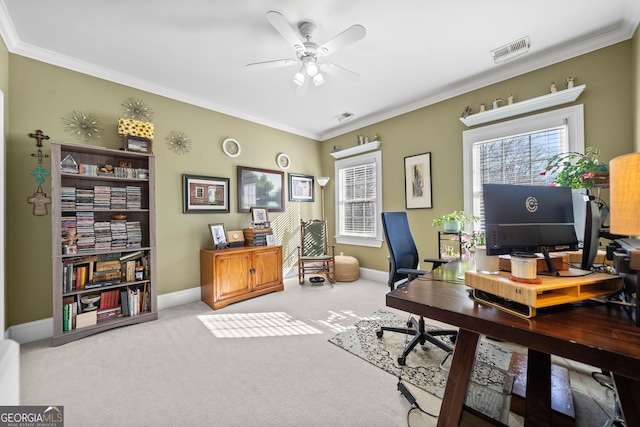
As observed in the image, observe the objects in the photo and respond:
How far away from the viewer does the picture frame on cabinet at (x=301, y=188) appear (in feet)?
15.3

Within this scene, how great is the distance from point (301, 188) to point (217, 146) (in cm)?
169

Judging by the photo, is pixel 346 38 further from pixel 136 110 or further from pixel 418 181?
pixel 136 110

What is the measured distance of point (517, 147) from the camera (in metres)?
2.91

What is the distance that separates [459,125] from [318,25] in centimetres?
223

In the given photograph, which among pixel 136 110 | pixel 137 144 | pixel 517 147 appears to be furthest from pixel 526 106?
pixel 136 110

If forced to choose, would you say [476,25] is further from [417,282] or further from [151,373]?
[151,373]

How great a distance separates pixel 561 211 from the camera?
1.35 metres

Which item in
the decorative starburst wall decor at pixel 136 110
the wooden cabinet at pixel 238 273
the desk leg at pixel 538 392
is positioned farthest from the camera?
the wooden cabinet at pixel 238 273

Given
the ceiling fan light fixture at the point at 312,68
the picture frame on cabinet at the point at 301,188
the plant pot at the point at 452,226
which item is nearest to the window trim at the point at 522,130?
the plant pot at the point at 452,226

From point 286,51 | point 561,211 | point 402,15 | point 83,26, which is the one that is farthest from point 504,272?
point 83,26

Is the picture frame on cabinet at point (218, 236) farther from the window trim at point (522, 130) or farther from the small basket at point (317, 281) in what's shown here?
the window trim at point (522, 130)

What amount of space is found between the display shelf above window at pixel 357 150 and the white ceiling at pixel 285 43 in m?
0.94

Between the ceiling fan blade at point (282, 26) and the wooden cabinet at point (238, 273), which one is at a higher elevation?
the ceiling fan blade at point (282, 26)

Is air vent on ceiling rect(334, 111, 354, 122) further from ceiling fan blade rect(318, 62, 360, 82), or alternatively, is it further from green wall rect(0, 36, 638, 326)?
ceiling fan blade rect(318, 62, 360, 82)
